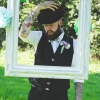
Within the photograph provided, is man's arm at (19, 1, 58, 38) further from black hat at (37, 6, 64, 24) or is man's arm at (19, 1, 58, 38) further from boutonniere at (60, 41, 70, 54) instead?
boutonniere at (60, 41, 70, 54)

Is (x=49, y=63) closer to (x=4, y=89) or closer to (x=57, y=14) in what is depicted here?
(x=57, y=14)

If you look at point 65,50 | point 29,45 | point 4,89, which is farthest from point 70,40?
point 4,89

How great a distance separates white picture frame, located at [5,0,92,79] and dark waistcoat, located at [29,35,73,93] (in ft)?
→ 0.23

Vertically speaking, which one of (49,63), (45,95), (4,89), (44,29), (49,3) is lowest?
(4,89)

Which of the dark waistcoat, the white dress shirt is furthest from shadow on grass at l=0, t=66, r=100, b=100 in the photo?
the white dress shirt

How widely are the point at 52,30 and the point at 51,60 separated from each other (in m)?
0.21

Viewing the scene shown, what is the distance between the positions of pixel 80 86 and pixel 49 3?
0.64m

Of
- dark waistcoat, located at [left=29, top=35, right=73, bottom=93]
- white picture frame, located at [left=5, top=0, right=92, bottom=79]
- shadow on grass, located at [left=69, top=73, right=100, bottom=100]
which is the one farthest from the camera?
shadow on grass, located at [left=69, top=73, right=100, bottom=100]

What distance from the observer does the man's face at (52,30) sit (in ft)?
9.43

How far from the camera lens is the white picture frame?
274cm

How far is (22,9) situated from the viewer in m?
2.78

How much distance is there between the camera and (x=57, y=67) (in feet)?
9.15

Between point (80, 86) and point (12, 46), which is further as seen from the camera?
point (80, 86)

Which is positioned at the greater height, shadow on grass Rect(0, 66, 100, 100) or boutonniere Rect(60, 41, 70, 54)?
boutonniere Rect(60, 41, 70, 54)
